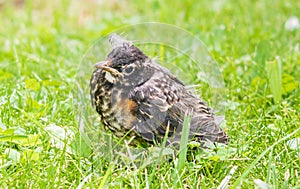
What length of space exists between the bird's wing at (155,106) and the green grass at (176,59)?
0.43 ft

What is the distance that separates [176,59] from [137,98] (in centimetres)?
162

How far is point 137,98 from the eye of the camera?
119 inches

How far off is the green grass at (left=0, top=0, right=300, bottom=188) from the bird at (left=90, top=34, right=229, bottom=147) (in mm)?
134

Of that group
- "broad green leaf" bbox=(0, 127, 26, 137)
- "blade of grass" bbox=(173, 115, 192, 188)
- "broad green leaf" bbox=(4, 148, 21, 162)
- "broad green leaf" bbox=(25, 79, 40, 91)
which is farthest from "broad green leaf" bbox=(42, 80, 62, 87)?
"blade of grass" bbox=(173, 115, 192, 188)

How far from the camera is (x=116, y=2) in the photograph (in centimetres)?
720

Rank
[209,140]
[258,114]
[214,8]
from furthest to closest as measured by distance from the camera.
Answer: [214,8] < [258,114] < [209,140]

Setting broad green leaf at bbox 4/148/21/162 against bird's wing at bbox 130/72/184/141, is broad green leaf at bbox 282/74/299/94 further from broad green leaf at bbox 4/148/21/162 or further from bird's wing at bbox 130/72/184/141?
broad green leaf at bbox 4/148/21/162

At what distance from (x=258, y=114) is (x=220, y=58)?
0.91 metres

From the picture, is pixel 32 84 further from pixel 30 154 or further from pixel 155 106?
pixel 155 106

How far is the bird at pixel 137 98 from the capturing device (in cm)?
300

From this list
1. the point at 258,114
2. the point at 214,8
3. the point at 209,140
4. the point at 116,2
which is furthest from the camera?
the point at 116,2

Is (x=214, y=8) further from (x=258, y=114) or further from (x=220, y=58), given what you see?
(x=258, y=114)

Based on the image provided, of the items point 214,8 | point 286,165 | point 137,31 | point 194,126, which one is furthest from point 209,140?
point 214,8

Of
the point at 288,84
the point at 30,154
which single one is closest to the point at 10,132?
the point at 30,154
